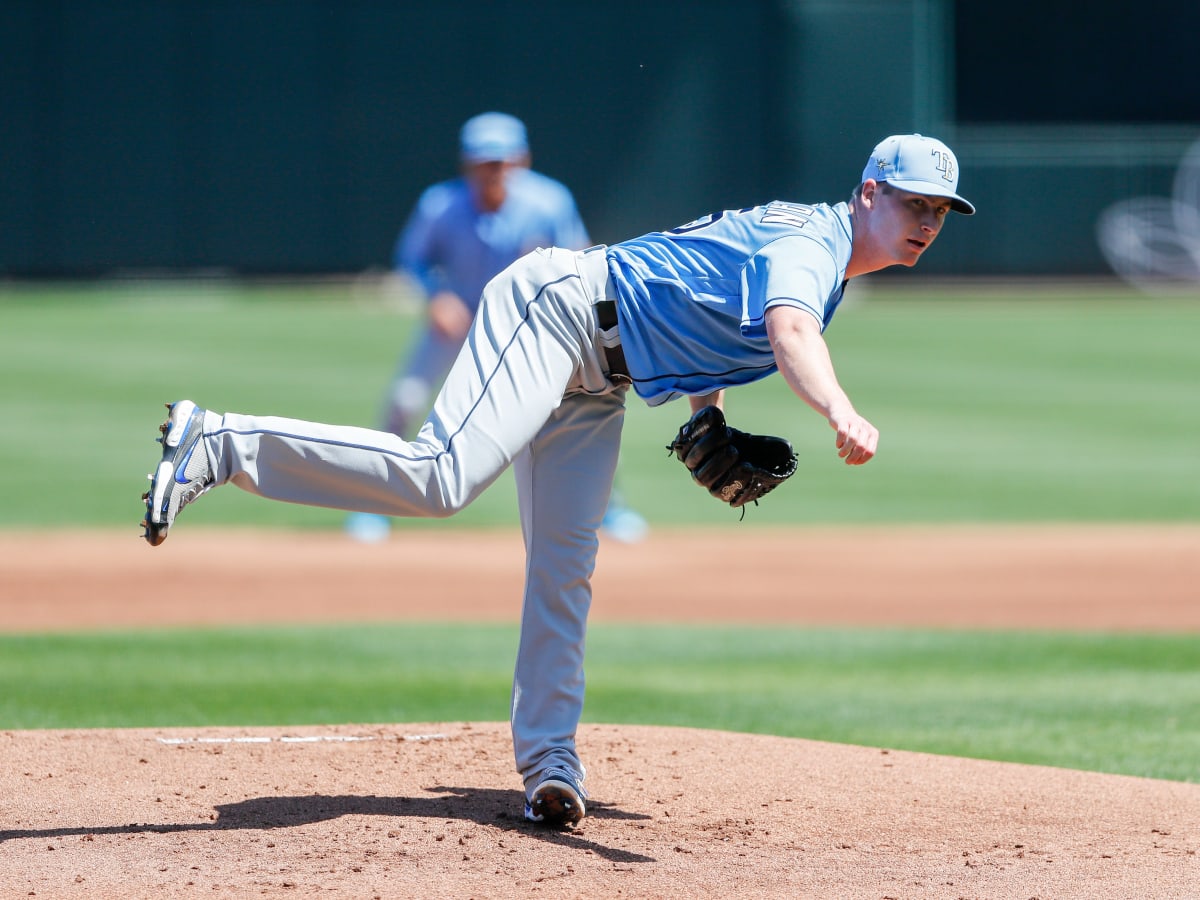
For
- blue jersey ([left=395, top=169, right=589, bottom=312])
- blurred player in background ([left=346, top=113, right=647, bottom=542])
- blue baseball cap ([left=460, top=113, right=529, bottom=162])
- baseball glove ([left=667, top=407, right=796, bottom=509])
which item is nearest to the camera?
baseball glove ([left=667, top=407, right=796, bottom=509])

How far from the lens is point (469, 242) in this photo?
9969mm

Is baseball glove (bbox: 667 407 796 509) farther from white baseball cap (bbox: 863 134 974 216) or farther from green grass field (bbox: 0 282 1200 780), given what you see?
green grass field (bbox: 0 282 1200 780)

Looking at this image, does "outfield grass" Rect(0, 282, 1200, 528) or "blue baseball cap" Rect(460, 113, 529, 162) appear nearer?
"blue baseball cap" Rect(460, 113, 529, 162)

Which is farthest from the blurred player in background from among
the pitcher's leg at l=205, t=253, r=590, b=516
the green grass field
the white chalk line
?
the pitcher's leg at l=205, t=253, r=590, b=516

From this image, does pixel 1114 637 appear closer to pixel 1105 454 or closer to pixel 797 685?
pixel 797 685

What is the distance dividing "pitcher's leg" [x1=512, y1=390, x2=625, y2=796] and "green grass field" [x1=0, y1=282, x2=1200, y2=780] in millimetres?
1651

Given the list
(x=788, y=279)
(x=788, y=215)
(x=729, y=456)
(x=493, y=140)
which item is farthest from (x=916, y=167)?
(x=493, y=140)

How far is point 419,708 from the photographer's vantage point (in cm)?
616

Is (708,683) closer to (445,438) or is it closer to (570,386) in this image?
(570,386)

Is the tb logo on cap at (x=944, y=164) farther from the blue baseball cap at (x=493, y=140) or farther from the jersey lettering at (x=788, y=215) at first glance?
the blue baseball cap at (x=493, y=140)

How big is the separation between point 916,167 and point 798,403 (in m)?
11.9

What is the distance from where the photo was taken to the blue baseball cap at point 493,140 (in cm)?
956

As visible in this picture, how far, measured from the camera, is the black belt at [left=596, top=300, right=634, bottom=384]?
13.5 ft

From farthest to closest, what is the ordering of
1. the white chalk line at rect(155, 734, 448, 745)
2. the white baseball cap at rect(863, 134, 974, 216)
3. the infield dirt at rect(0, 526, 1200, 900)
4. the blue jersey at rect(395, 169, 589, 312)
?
the blue jersey at rect(395, 169, 589, 312)
the white chalk line at rect(155, 734, 448, 745)
the white baseball cap at rect(863, 134, 974, 216)
the infield dirt at rect(0, 526, 1200, 900)
